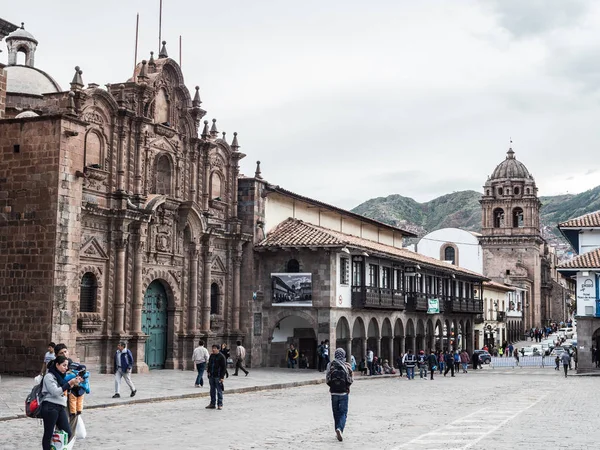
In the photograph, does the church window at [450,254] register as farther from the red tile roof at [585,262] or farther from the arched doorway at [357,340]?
the arched doorway at [357,340]

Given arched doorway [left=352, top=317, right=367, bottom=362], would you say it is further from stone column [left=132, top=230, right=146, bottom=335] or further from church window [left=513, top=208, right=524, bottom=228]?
church window [left=513, top=208, right=524, bottom=228]

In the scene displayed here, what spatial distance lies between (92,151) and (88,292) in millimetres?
4836

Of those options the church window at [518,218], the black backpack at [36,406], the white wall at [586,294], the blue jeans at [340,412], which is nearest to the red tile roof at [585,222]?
the white wall at [586,294]

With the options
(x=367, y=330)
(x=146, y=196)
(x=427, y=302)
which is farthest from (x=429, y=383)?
(x=427, y=302)

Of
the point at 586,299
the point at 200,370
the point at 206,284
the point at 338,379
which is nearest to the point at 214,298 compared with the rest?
the point at 206,284

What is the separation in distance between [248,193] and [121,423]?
73.4 ft

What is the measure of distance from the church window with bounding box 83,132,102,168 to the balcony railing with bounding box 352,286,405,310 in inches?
607

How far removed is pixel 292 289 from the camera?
38.2 m

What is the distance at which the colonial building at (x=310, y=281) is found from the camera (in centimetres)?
3794

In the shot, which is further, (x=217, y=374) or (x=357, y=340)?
(x=357, y=340)

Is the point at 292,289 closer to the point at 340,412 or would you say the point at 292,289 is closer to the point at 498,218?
the point at 340,412

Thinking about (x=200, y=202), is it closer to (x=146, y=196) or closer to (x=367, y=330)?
(x=146, y=196)

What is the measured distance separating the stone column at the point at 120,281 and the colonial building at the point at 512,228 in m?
66.8

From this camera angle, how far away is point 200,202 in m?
35.5
